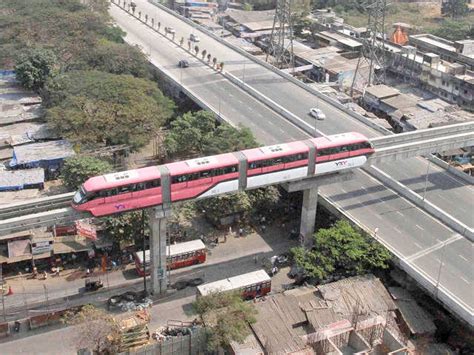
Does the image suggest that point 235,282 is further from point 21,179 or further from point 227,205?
point 21,179

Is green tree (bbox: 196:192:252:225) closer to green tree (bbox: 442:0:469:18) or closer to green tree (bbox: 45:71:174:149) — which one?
green tree (bbox: 45:71:174:149)

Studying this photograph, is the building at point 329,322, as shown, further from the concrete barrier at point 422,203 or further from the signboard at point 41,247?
the signboard at point 41,247

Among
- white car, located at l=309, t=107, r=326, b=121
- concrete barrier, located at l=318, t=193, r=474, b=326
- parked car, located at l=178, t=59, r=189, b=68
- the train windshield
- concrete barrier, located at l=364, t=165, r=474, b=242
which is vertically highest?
the train windshield

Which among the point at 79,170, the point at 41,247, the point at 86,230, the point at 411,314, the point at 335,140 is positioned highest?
the point at 335,140

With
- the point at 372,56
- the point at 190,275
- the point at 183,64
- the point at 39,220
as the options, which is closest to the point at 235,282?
the point at 190,275

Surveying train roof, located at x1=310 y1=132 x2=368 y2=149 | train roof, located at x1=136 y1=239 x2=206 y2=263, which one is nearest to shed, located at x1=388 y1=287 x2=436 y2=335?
train roof, located at x1=310 y1=132 x2=368 y2=149
